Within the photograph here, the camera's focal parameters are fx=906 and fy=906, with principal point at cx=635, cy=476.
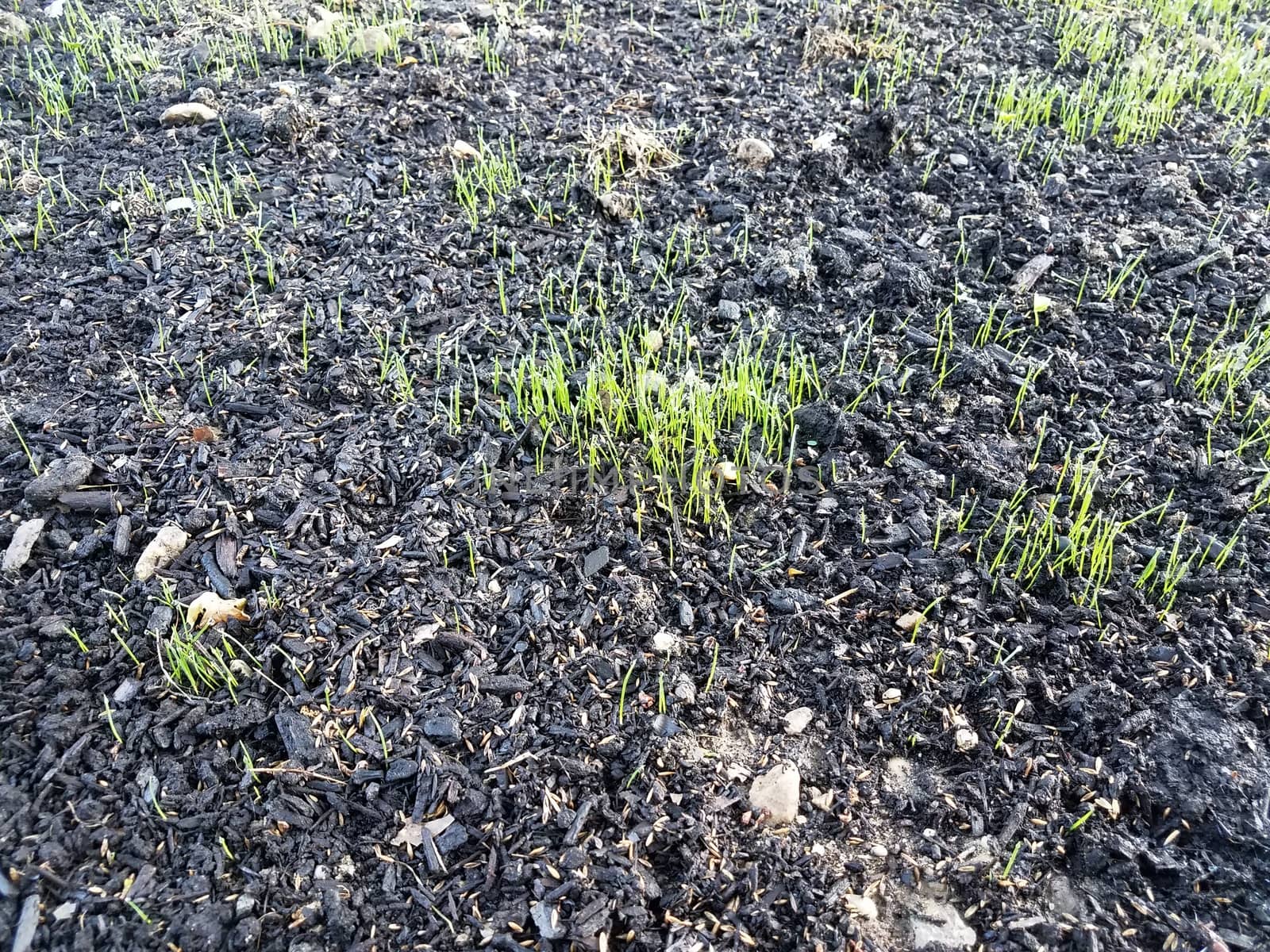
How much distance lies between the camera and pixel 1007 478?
2791 mm

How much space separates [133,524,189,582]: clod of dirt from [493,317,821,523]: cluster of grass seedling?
103 centimetres

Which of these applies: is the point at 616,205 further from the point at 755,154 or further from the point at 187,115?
the point at 187,115

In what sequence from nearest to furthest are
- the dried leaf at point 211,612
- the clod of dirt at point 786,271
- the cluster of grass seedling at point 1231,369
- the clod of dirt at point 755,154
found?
the dried leaf at point 211,612
the cluster of grass seedling at point 1231,369
the clod of dirt at point 786,271
the clod of dirt at point 755,154

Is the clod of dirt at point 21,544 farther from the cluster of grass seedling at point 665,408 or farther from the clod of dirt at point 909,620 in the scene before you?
the clod of dirt at point 909,620

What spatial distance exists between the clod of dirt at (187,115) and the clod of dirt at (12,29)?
3.74ft

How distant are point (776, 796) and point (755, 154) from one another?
277 cm

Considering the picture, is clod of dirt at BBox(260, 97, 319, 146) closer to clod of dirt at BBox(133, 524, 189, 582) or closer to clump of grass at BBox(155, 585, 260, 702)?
clod of dirt at BBox(133, 524, 189, 582)

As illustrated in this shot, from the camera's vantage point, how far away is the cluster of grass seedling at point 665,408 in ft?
9.16

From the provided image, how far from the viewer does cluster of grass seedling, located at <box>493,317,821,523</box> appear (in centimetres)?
279

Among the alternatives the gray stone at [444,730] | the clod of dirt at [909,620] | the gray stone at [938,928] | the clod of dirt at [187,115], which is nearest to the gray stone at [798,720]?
the clod of dirt at [909,620]

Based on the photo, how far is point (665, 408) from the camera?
114 inches

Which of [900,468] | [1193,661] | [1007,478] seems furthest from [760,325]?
A: [1193,661]

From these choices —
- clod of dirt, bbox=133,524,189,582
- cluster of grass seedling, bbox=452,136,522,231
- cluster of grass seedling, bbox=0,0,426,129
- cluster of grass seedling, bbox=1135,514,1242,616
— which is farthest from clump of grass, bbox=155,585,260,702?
cluster of grass seedling, bbox=0,0,426,129

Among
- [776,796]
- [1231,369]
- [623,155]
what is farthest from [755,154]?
[776,796]
